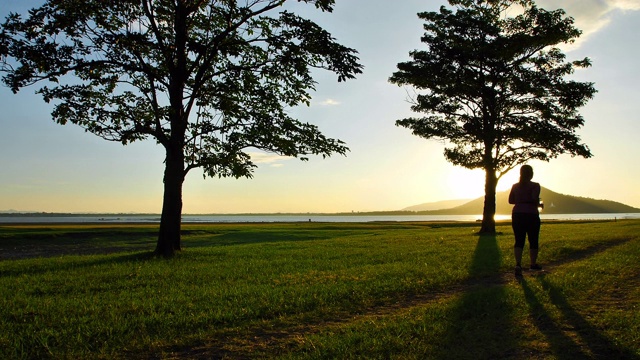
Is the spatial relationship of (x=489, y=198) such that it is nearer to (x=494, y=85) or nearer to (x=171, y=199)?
(x=494, y=85)

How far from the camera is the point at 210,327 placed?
656cm

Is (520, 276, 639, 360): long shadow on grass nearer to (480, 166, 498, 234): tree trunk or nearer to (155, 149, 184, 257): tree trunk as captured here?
(155, 149, 184, 257): tree trunk

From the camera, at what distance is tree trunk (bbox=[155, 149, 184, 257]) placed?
17328 mm

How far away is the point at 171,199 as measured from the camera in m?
17.5

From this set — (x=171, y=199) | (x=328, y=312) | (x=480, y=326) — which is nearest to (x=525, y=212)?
(x=480, y=326)

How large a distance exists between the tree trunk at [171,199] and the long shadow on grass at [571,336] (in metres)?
13.6

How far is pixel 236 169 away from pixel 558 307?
12.2 metres

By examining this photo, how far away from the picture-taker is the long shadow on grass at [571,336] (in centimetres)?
516

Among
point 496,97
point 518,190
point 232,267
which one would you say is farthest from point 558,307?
point 496,97

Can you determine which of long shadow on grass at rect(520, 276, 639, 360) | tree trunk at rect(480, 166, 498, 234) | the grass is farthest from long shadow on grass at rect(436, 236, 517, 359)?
tree trunk at rect(480, 166, 498, 234)

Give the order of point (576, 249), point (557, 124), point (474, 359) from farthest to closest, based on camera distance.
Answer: point (557, 124), point (576, 249), point (474, 359)

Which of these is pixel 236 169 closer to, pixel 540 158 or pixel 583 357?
pixel 583 357

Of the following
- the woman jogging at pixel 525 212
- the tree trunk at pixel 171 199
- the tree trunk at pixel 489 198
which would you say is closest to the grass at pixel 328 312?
the woman jogging at pixel 525 212

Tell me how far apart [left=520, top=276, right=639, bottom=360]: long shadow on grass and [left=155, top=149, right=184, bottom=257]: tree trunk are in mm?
13594
